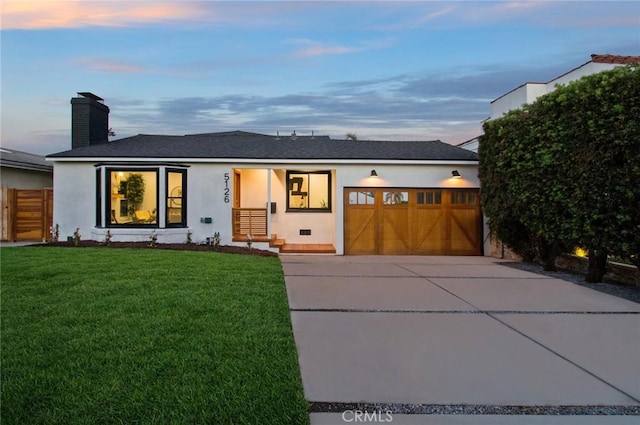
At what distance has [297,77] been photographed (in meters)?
15.1

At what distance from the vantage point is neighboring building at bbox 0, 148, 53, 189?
1455 centimetres

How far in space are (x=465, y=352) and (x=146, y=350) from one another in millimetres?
3034

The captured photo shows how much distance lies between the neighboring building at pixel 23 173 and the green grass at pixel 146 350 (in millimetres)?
8720

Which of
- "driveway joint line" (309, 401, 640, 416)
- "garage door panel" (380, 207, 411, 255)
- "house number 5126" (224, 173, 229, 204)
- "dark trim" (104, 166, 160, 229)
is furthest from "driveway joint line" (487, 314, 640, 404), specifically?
"dark trim" (104, 166, 160, 229)

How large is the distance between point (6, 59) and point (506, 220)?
37.2 ft

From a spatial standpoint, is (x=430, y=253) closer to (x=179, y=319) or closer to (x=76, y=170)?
(x=179, y=319)

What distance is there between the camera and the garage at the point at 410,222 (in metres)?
13.3

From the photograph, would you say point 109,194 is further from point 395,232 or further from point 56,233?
point 395,232

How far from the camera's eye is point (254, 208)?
1341cm

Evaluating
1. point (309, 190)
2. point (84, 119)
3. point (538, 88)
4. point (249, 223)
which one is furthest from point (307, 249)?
point (538, 88)

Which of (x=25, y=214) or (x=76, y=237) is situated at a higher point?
(x=25, y=214)

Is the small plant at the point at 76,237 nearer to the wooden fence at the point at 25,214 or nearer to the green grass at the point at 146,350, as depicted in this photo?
the wooden fence at the point at 25,214

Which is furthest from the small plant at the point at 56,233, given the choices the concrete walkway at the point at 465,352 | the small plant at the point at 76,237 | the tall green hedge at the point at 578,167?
the tall green hedge at the point at 578,167

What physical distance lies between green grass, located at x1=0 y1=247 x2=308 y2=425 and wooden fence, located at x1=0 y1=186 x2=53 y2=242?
298 inches
